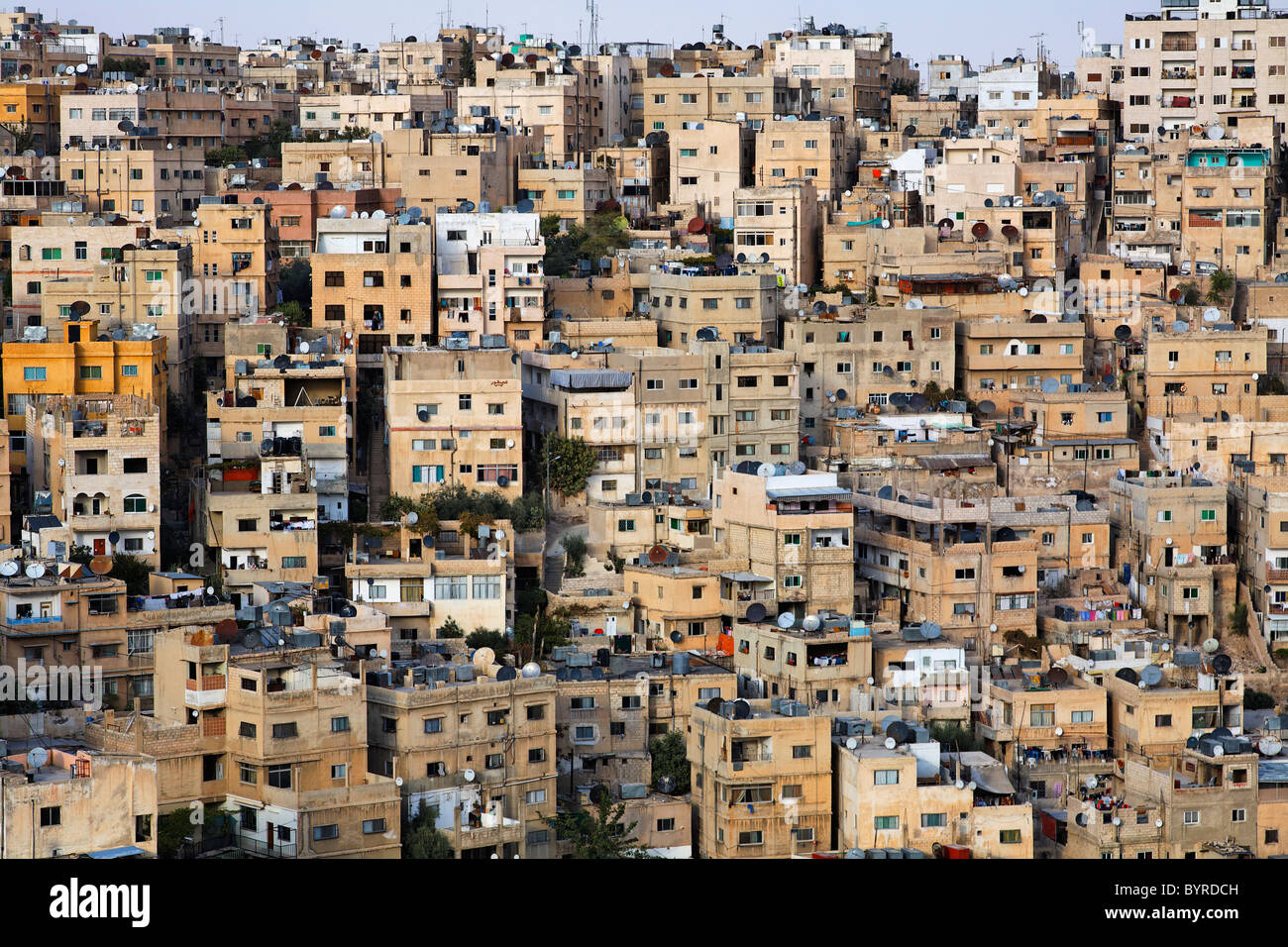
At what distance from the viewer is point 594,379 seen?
106 ft

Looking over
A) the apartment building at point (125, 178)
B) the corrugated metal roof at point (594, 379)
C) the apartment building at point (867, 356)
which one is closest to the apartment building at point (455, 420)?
the corrugated metal roof at point (594, 379)

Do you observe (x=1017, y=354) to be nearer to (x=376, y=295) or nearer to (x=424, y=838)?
(x=376, y=295)

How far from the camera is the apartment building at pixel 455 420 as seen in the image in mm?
30984

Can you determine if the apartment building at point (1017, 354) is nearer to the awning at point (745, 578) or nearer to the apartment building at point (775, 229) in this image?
the apartment building at point (775, 229)

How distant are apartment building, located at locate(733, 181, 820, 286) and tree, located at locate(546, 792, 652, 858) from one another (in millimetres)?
17776

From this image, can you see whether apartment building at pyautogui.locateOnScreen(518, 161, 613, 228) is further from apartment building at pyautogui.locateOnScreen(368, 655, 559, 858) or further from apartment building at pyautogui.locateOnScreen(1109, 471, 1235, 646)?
apartment building at pyautogui.locateOnScreen(368, 655, 559, 858)

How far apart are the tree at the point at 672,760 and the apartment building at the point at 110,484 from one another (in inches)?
259

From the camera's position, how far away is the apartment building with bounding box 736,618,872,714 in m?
26.8

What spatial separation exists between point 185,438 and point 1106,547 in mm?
12058

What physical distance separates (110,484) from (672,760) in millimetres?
7757

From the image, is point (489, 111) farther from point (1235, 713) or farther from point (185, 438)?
point (1235, 713)

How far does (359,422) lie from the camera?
1280 inches

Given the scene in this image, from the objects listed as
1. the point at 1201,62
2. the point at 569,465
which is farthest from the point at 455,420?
the point at 1201,62
